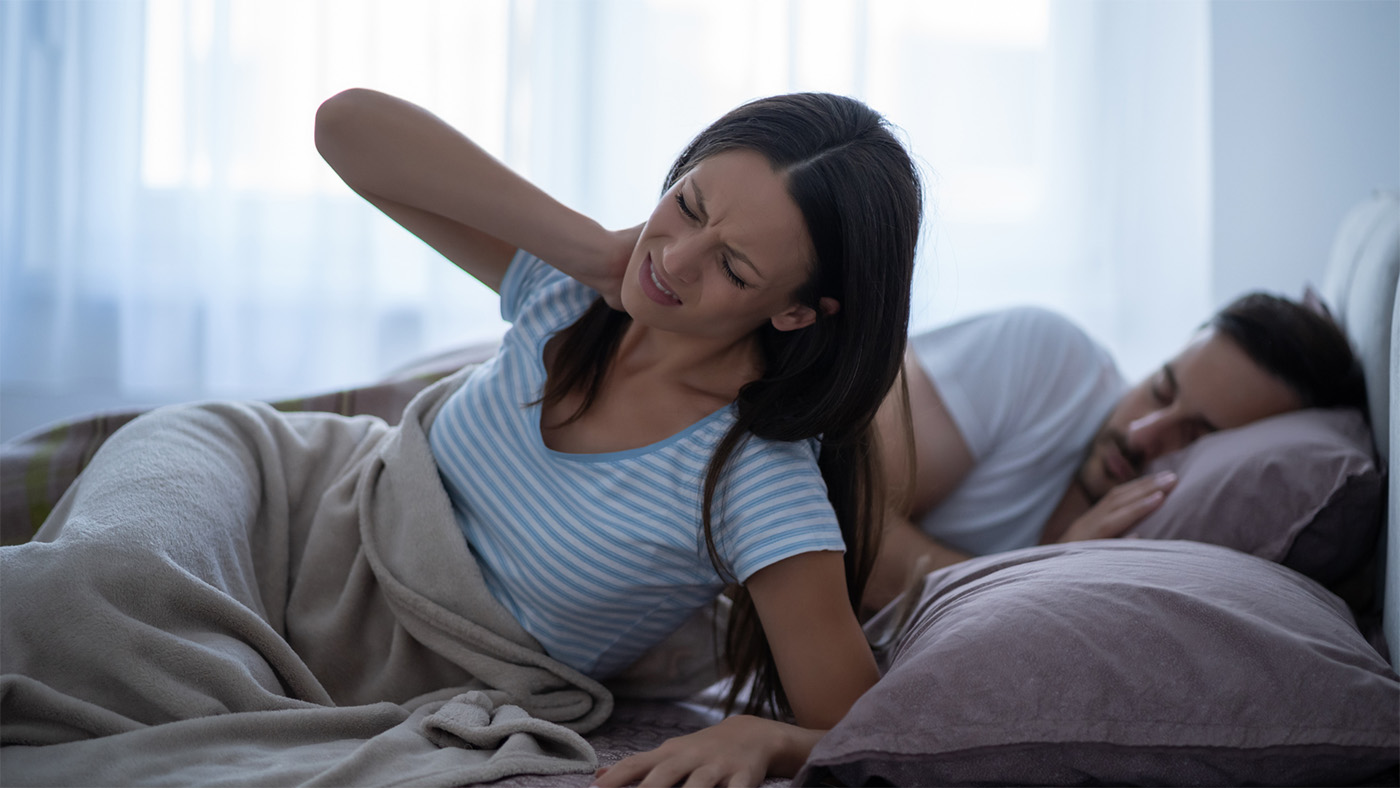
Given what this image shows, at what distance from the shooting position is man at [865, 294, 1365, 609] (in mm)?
1421

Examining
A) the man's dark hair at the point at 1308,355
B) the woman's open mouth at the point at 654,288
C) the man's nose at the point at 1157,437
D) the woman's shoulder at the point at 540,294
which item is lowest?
the man's nose at the point at 1157,437

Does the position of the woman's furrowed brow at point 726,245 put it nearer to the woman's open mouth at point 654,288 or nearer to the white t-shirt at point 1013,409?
the woman's open mouth at point 654,288

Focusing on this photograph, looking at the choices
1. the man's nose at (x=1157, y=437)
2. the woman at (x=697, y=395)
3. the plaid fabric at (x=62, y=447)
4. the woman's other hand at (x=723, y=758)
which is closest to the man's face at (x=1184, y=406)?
the man's nose at (x=1157, y=437)

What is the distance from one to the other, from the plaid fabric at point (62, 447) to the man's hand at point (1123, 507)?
3.16ft

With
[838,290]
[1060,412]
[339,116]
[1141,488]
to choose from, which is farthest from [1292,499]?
[339,116]

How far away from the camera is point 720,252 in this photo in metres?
0.95

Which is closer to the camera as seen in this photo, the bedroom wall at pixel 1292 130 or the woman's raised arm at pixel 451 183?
the woman's raised arm at pixel 451 183

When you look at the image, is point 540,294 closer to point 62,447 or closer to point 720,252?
point 720,252

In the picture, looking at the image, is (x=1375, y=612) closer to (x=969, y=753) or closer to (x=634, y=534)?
(x=969, y=753)

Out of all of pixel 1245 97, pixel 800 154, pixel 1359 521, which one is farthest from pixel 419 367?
pixel 1245 97

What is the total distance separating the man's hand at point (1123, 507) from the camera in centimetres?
136

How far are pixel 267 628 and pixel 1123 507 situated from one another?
1.08 m

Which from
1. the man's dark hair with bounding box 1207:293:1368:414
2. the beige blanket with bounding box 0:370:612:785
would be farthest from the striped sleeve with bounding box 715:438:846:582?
the man's dark hair with bounding box 1207:293:1368:414

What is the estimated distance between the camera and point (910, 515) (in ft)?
5.15
